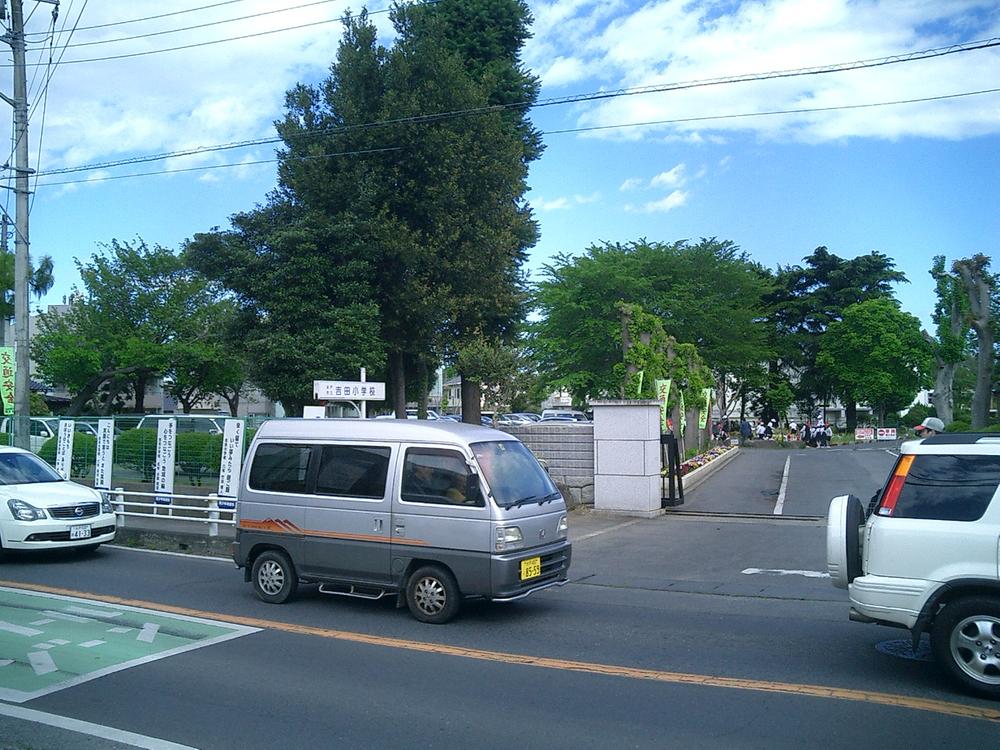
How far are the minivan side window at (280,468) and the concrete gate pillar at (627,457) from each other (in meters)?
9.26

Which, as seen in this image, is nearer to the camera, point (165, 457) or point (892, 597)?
point (892, 597)

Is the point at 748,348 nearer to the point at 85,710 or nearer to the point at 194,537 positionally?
the point at 194,537

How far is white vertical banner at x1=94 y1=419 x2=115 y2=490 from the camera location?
17.2m

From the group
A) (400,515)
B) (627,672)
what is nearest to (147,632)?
(400,515)

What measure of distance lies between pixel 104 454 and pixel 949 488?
622 inches

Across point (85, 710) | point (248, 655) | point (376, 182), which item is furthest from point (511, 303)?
point (85, 710)

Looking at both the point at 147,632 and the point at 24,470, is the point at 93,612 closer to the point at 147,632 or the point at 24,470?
the point at 147,632

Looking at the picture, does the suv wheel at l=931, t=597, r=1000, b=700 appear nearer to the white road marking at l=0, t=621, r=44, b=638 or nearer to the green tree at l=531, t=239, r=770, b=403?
the white road marking at l=0, t=621, r=44, b=638

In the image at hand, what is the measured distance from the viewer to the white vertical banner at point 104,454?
1722 centimetres

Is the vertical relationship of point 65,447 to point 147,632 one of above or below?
above

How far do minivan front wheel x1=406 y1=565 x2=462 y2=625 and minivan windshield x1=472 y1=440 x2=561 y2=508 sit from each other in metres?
1.02

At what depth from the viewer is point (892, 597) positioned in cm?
648

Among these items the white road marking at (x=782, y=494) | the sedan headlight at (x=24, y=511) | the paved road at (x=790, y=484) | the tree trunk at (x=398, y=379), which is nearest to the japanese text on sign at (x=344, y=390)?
the sedan headlight at (x=24, y=511)

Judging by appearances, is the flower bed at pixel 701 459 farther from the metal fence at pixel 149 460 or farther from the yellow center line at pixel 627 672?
the yellow center line at pixel 627 672
